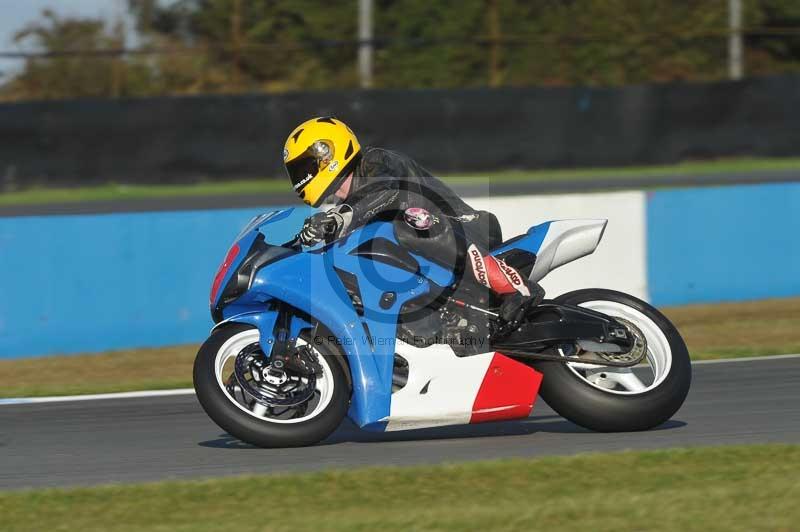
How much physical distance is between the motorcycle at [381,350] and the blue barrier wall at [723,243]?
5.28 metres

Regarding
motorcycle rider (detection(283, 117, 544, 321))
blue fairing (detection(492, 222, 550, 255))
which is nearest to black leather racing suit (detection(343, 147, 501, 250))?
motorcycle rider (detection(283, 117, 544, 321))

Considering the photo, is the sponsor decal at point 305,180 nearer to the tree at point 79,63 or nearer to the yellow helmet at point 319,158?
the yellow helmet at point 319,158

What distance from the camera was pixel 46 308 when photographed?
9742 millimetres

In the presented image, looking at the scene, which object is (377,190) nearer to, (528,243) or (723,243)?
(528,243)

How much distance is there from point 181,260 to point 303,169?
180 inches

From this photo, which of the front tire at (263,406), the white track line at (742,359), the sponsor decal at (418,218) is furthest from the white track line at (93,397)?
the white track line at (742,359)

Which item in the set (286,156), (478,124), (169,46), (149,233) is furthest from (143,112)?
(286,156)

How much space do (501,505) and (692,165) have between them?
16.2 m

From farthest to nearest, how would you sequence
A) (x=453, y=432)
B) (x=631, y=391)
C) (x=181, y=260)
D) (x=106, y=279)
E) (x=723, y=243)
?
(x=723, y=243)
(x=181, y=260)
(x=106, y=279)
(x=453, y=432)
(x=631, y=391)

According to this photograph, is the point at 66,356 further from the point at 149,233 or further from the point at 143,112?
the point at 143,112

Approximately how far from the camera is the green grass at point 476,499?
14.8ft

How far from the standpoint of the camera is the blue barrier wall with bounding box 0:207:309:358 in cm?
967

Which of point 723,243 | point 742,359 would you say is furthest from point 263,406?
point 723,243

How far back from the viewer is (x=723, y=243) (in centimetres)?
1109
